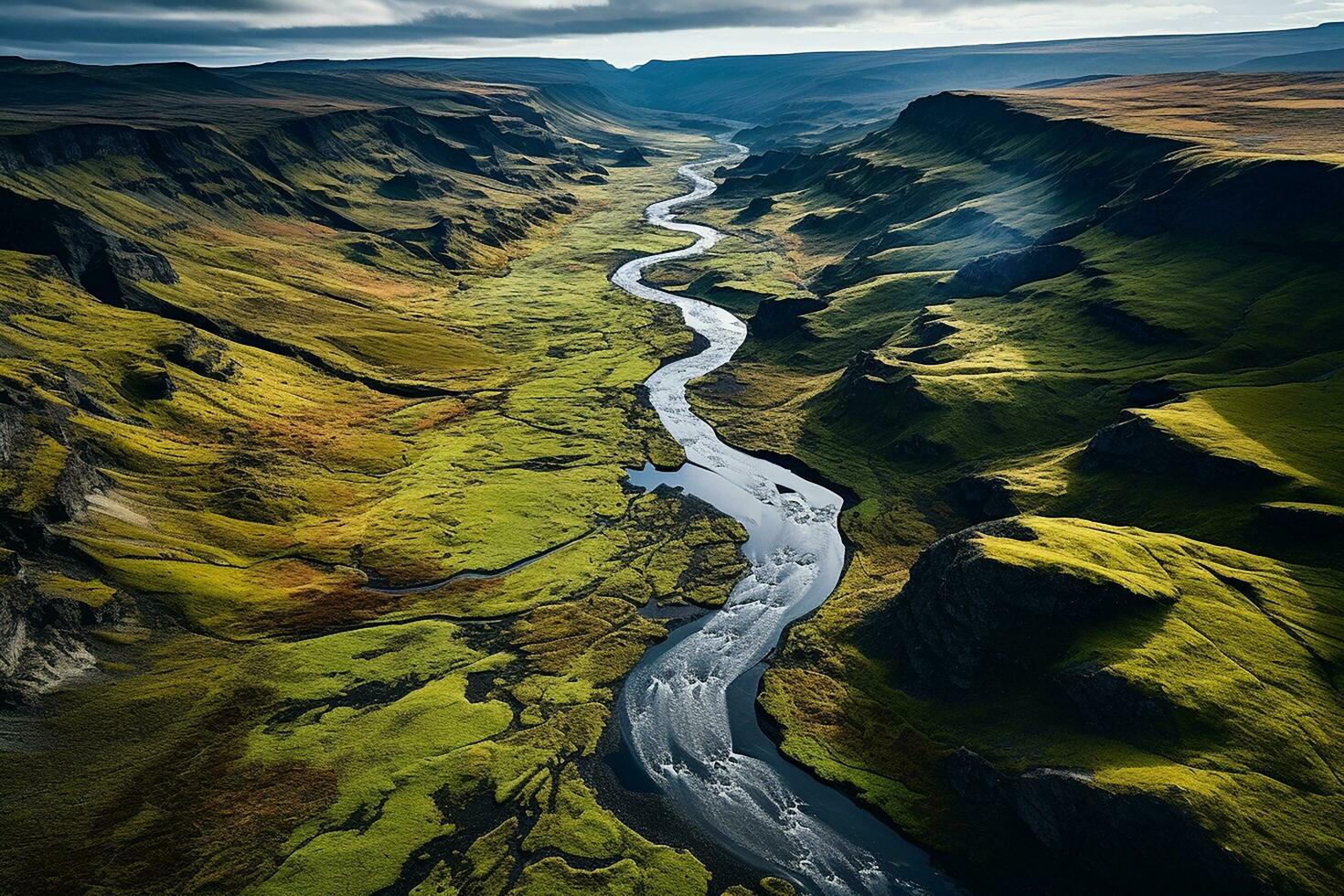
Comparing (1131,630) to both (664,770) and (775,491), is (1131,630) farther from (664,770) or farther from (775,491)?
(775,491)

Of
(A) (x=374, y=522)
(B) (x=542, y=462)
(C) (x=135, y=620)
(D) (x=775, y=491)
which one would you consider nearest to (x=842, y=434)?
(D) (x=775, y=491)

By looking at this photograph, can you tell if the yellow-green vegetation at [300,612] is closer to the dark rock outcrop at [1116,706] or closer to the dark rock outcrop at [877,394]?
the dark rock outcrop at [877,394]

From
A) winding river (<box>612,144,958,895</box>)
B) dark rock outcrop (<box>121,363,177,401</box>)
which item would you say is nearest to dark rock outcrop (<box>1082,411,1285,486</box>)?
winding river (<box>612,144,958,895</box>)

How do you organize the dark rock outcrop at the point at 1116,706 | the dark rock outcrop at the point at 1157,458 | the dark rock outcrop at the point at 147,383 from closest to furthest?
the dark rock outcrop at the point at 1116,706, the dark rock outcrop at the point at 1157,458, the dark rock outcrop at the point at 147,383

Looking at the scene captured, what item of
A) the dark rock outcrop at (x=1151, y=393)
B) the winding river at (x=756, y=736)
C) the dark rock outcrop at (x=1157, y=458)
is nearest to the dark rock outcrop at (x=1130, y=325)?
the dark rock outcrop at (x=1151, y=393)

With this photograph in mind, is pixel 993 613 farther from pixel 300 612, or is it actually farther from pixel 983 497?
pixel 300 612
